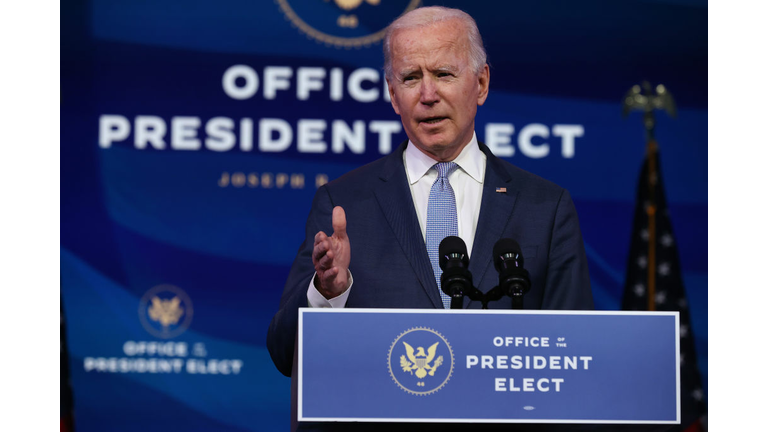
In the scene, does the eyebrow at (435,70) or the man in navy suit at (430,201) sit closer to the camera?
the man in navy suit at (430,201)

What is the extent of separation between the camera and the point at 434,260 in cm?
210

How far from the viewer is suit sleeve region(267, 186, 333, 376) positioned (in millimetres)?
1836

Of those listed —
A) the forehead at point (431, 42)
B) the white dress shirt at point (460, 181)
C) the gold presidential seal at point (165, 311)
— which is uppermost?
the forehead at point (431, 42)

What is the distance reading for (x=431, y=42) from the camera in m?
2.16

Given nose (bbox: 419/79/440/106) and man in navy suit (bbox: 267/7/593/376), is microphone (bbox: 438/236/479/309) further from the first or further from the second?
nose (bbox: 419/79/440/106)

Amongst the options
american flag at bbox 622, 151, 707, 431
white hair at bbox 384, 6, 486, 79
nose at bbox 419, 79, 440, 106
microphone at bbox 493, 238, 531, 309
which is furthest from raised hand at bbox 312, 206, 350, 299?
american flag at bbox 622, 151, 707, 431

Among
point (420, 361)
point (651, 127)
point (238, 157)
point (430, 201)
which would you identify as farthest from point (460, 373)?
point (651, 127)

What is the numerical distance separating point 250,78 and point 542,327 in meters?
3.56

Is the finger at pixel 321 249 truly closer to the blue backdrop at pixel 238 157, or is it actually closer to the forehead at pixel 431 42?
the forehead at pixel 431 42

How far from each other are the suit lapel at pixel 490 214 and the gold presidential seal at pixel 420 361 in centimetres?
43

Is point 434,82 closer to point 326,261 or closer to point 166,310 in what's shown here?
point 326,261

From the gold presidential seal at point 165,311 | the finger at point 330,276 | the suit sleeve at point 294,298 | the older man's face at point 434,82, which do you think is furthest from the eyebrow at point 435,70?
the gold presidential seal at point 165,311

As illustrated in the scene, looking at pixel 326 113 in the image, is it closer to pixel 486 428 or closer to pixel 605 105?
pixel 605 105

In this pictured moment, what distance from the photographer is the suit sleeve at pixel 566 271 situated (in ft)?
6.75
